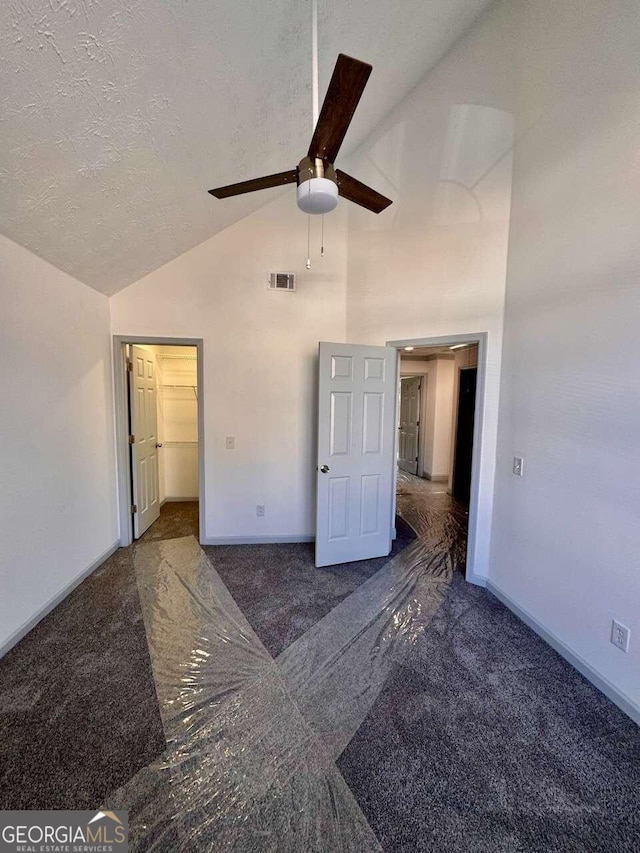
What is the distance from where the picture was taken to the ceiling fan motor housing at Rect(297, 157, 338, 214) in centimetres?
144

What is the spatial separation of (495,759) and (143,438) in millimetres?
3767

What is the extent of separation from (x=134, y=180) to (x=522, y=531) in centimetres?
331

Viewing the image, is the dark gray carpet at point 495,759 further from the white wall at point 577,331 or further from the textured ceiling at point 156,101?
the textured ceiling at point 156,101

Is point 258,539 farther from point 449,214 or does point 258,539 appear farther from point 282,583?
point 449,214

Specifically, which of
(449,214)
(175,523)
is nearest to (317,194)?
(449,214)

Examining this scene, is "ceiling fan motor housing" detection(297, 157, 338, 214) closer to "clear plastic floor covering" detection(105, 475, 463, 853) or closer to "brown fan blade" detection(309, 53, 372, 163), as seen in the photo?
"brown fan blade" detection(309, 53, 372, 163)

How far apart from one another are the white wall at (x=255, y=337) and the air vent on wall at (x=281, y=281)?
63 mm

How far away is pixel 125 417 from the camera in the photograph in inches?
133

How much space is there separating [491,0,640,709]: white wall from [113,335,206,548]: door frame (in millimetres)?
2701

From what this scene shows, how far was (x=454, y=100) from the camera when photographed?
2.72 metres

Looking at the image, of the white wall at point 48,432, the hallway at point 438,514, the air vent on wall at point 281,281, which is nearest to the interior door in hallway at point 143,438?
the white wall at point 48,432

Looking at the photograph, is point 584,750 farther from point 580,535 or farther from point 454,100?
point 454,100

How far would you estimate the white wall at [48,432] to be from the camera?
6.59 feet

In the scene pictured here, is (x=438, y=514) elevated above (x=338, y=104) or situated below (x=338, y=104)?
below
